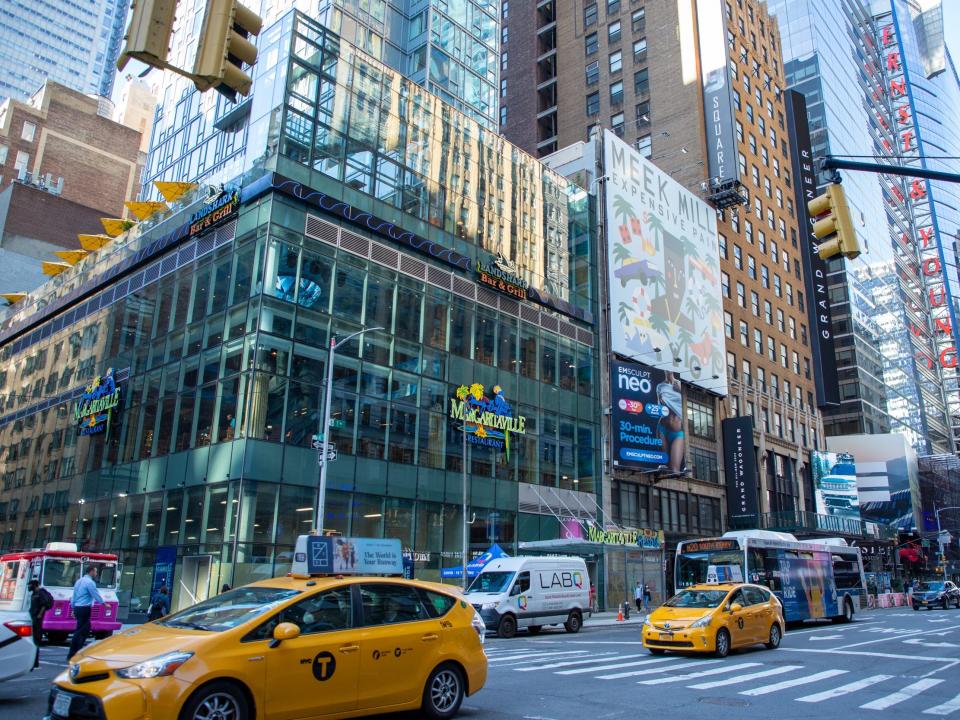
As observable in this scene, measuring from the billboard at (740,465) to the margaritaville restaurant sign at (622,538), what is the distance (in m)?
13.8

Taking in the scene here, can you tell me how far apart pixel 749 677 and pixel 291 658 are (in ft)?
28.9

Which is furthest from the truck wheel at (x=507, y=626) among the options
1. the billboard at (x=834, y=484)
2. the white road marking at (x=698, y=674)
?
the billboard at (x=834, y=484)

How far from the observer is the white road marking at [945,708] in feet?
32.5

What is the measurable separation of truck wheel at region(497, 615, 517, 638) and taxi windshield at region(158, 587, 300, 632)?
16076 mm

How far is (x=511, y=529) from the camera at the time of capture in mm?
38281

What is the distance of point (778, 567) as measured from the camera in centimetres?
2683

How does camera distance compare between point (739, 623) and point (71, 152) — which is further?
point (71, 152)

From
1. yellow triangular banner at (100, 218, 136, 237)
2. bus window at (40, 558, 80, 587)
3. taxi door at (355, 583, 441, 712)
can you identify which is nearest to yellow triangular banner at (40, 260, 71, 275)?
yellow triangular banner at (100, 218, 136, 237)

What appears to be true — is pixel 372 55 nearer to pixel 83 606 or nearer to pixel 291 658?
pixel 83 606

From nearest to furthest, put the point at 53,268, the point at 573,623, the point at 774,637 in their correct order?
the point at 774,637
the point at 573,623
the point at 53,268

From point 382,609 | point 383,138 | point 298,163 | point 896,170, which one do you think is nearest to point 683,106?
point 383,138

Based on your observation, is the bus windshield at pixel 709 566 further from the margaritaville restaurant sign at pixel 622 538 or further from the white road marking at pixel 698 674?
Answer: the white road marking at pixel 698 674

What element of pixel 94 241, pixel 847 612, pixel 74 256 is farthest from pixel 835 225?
pixel 74 256

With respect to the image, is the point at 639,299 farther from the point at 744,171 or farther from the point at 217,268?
the point at 217,268
